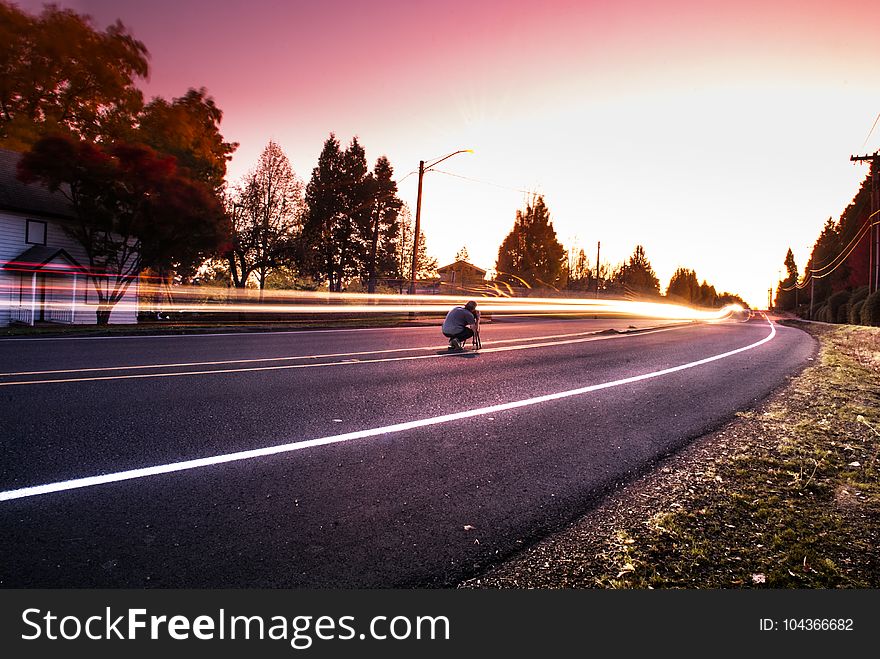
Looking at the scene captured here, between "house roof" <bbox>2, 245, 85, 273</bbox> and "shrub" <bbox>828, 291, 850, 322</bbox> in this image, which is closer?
"house roof" <bbox>2, 245, 85, 273</bbox>

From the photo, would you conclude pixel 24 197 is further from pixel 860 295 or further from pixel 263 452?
pixel 860 295

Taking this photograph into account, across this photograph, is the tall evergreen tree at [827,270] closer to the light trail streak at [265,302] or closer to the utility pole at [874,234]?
the utility pole at [874,234]

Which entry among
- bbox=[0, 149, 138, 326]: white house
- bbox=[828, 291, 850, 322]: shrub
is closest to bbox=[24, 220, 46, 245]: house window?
bbox=[0, 149, 138, 326]: white house

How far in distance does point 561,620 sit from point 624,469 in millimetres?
2313

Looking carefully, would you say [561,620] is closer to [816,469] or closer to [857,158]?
[816,469]

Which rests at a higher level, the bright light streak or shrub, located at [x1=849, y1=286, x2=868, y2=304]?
shrub, located at [x1=849, y1=286, x2=868, y2=304]

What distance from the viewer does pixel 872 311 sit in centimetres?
2788

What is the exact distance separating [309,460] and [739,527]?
10.5 feet

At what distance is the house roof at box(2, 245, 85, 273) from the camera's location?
72.5 feet

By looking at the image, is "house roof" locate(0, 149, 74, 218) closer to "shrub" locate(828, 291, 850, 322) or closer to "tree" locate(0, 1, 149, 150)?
"tree" locate(0, 1, 149, 150)

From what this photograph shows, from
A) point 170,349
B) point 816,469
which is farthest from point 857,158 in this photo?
point 170,349

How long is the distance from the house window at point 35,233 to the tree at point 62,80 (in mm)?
6927

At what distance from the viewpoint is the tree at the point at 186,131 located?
100.0ft

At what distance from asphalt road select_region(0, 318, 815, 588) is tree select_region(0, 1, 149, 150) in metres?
28.5
